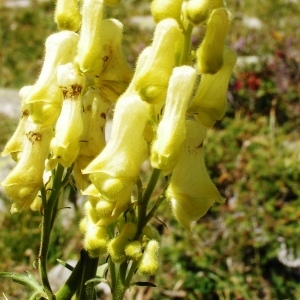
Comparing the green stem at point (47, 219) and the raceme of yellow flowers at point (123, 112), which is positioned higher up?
the raceme of yellow flowers at point (123, 112)

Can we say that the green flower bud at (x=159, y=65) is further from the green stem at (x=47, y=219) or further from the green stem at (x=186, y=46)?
the green stem at (x=47, y=219)

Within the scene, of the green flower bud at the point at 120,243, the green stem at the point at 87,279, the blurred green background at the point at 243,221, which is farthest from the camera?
the blurred green background at the point at 243,221

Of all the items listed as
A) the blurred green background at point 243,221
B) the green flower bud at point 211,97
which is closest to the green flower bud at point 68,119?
the green flower bud at point 211,97

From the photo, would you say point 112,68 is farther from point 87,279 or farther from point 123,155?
point 87,279

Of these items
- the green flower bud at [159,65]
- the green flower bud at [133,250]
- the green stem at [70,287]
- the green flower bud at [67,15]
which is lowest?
the green stem at [70,287]

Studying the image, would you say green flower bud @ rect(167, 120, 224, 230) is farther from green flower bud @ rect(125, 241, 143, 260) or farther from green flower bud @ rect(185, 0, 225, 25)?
green flower bud @ rect(185, 0, 225, 25)

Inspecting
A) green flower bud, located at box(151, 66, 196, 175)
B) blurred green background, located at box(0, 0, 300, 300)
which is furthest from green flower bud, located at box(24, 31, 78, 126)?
blurred green background, located at box(0, 0, 300, 300)
